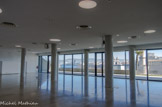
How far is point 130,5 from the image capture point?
4.09m

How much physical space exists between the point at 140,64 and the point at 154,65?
1.23 metres

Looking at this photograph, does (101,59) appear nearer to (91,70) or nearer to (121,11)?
(91,70)

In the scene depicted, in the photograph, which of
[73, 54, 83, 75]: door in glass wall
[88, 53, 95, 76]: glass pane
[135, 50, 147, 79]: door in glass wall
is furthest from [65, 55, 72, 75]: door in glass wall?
[135, 50, 147, 79]: door in glass wall

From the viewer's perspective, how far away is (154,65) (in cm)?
1277

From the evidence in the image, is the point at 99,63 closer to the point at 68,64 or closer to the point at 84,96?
the point at 68,64

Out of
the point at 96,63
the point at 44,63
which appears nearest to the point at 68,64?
the point at 96,63

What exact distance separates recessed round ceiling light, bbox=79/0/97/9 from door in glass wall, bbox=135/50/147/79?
10.6 m

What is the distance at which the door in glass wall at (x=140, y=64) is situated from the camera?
13055mm

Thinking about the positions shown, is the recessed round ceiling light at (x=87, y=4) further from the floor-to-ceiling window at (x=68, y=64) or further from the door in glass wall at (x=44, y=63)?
the door in glass wall at (x=44, y=63)

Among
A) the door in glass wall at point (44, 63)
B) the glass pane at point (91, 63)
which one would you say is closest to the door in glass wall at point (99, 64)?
the glass pane at point (91, 63)

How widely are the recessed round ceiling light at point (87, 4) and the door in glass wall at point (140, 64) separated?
10643 mm

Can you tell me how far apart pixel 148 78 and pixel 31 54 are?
1773 centimetres

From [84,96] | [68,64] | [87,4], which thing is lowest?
[84,96]

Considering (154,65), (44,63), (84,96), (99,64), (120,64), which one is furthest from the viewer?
(44,63)
